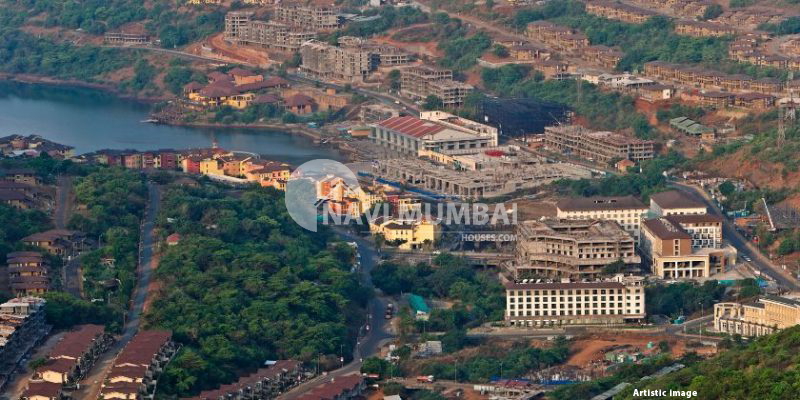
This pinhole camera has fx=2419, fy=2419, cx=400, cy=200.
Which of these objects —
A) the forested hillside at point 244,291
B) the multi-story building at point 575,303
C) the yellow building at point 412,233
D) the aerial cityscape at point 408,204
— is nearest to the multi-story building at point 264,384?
the aerial cityscape at point 408,204

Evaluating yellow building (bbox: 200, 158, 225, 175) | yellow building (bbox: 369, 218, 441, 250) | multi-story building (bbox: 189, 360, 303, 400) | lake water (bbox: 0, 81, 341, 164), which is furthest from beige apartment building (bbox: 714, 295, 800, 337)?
lake water (bbox: 0, 81, 341, 164)

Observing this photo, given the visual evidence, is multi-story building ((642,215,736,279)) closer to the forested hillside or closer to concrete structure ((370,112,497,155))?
the forested hillside

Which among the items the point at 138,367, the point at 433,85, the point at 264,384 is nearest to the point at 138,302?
the point at 264,384

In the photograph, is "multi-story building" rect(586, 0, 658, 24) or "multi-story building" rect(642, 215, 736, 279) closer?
"multi-story building" rect(642, 215, 736, 279)

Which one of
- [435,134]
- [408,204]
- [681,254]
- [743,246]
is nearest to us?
[681,254]

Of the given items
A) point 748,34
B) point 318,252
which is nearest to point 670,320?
point 318,252

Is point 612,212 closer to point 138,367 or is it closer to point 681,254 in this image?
point 681,254

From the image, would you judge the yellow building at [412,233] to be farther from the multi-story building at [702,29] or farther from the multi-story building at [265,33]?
the multi-story building at [265,33]
